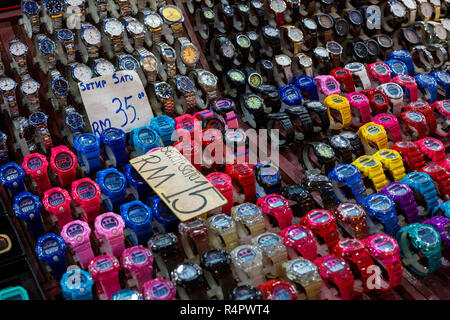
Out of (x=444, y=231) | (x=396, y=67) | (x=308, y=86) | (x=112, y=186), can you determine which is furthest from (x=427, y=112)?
(x=112, y=186)

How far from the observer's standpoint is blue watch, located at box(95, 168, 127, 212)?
250 cm

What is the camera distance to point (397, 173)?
9.11 ft

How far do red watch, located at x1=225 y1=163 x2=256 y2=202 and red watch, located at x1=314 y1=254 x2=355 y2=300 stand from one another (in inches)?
21.9

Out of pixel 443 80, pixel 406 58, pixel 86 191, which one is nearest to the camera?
pixel 86 191

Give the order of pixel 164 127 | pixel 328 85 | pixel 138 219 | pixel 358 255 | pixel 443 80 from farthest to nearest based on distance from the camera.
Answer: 1. pixel 443 80
2. pixel 328 85
3. pixel 164 127
4. pixel 138 219
5. pixel 358 255

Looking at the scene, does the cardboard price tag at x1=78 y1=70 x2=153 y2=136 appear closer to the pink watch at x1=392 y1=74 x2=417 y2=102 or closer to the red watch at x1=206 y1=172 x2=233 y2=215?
the red watch at x1=206 y1=172 x2=233 y2=215

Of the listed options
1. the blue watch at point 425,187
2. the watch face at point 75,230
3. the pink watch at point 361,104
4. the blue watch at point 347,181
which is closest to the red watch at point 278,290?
the blue watch at point 347,181

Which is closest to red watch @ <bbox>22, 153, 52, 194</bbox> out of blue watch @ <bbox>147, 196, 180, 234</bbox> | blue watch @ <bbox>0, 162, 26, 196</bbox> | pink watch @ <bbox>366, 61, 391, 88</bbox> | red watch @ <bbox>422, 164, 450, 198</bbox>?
blue watch @ <bbox>0, 162, 26, 196</bbox>

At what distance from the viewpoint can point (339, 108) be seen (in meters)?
3.07

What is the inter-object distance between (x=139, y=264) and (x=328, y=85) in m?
1.69

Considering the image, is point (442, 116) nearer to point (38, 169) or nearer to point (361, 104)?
point (361, 104)

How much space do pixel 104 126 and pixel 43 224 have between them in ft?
2.06

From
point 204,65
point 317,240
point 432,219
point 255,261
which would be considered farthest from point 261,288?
point 204,65

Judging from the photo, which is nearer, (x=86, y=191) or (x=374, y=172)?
(x=86, y=191)
